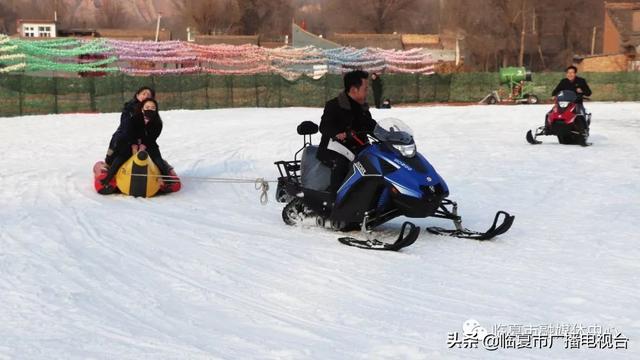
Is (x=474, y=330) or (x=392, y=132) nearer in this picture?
(x=474, y=330)

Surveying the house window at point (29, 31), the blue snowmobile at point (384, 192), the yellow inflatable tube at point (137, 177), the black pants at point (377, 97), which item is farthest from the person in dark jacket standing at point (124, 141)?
the house window at point (29, 31)

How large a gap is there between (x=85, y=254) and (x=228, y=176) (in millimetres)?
6202

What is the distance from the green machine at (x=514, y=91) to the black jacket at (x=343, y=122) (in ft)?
105

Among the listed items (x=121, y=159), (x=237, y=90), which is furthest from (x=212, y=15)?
(x=121, y=159)

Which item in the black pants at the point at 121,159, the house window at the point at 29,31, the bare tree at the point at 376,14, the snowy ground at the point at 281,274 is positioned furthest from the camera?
the bare tree at the point at 376,14

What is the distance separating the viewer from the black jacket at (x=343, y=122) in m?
8.46

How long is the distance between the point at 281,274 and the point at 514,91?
115 feet

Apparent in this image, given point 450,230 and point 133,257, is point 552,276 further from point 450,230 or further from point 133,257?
point 133,257

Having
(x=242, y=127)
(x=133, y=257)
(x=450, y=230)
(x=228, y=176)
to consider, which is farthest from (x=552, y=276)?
(x=242, y=127)

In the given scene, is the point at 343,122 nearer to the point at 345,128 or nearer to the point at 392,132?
the point at 345,128

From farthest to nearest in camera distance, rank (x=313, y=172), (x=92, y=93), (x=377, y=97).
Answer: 1. (x=377, y=97)
2. (x=92, y=93)
3. (x=313, y=172)

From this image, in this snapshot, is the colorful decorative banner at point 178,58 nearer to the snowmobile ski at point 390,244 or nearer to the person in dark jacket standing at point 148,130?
the person in dark jacket standing at point 148,130

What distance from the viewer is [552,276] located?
6836 mm

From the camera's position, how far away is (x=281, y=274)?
6.82 m
